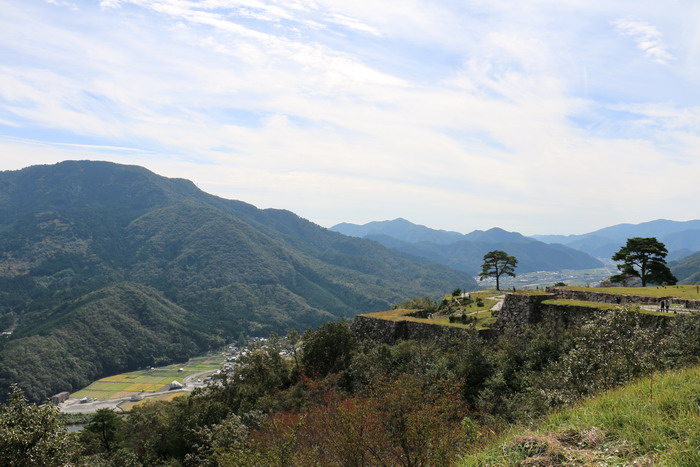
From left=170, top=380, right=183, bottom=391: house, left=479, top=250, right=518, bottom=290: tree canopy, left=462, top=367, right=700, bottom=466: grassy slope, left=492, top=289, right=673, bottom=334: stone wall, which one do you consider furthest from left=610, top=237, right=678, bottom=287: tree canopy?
left=170, top=380, right=183, bottom=391: house

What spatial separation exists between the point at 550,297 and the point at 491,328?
369 centimetres

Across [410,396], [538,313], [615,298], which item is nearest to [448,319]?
[538,313]

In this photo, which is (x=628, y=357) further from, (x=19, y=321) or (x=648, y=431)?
(x=19, y=321)

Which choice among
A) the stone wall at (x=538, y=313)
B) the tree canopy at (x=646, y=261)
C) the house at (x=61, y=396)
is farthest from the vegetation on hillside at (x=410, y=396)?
the house at (x=61, y=396)

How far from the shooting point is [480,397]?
17156mm

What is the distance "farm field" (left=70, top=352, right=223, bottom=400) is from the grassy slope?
373 feet

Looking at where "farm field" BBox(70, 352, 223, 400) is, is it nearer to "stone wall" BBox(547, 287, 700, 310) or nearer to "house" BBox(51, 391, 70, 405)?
"house" BBox(51, 391, 70, 405)

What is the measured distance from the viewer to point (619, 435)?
518cm

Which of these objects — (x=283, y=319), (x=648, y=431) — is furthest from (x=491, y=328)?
(x=283, y=319)

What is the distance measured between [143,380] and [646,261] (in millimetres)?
120990

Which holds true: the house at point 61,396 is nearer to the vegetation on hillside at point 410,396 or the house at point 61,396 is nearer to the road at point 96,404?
the road at point 96,404

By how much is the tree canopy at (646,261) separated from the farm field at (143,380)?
4147 inches

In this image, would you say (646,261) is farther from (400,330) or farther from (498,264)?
(400,330)

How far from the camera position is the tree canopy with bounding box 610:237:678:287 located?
32.4 m
